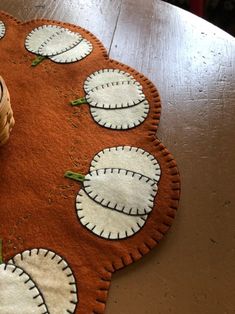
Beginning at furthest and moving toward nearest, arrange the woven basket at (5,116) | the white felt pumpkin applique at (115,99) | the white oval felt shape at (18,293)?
the white felt pumpkin applique at (115,99) < the woven basket at (5,116) < the white oval felt shape at (18,293)

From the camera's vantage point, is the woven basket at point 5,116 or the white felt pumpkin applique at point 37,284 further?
the woven basket at point 5,116

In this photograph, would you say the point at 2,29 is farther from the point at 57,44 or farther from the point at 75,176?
the point at 75,176

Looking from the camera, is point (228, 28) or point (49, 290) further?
point (228, 28)

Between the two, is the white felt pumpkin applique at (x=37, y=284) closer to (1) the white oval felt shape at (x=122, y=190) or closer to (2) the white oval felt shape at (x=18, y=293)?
(2) the white oval felt shape at (x=18, y=293)

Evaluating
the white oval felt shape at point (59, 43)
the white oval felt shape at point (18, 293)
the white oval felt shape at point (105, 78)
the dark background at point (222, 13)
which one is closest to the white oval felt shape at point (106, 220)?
the white oval felt shape at point (18, 293)

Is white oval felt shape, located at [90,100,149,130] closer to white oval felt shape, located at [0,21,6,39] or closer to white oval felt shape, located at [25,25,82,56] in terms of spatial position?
white oval felt shape, located at [25,25,82,56]

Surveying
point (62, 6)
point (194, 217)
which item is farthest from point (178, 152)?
point (62, 6)

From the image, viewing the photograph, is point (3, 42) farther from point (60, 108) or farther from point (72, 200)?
point (72, 200)
